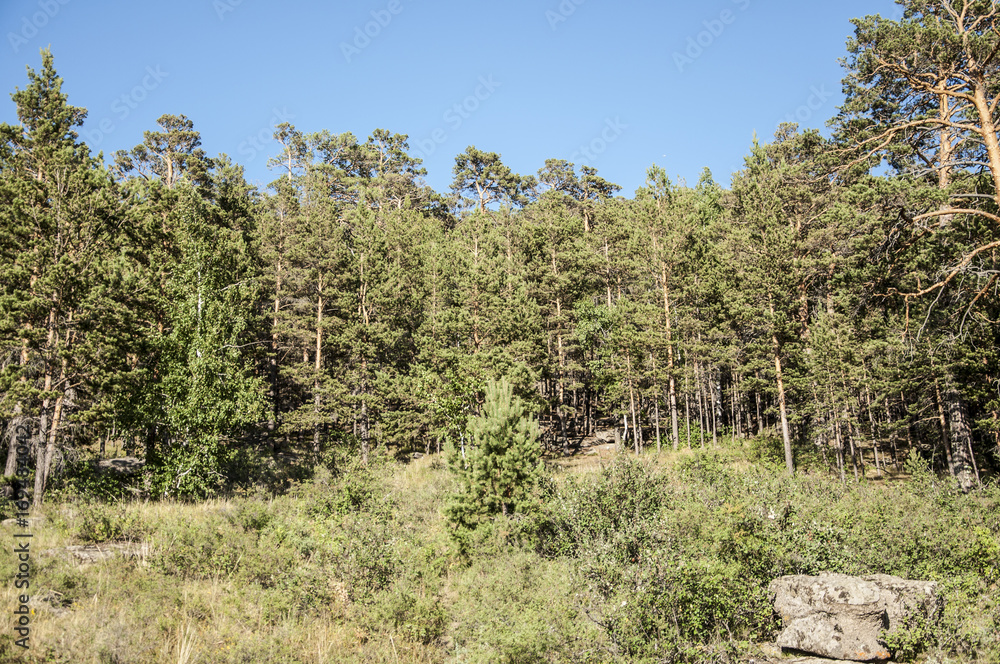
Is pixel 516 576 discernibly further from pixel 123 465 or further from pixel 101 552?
pixel 123 465

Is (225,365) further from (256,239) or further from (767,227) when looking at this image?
(767,227)

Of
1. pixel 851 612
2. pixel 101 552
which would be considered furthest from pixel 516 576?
pixel 101 552

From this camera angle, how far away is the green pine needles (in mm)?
13688

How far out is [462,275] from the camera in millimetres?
31719

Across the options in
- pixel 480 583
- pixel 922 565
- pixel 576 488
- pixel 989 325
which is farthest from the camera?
pixel 989 325

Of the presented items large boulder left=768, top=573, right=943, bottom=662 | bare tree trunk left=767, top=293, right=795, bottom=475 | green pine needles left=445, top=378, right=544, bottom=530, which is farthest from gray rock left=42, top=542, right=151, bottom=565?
bare tree trunk left=767, top=293, right=795, bottom=475

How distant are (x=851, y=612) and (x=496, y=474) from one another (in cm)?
784

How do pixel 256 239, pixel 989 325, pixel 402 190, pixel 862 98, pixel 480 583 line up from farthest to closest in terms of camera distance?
pixel 402 190
pixel 256 239
pixel 862 98
pixel 989 325
pixel 480 583

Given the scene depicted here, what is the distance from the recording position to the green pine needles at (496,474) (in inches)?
539

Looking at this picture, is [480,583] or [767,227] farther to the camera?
[767,227]

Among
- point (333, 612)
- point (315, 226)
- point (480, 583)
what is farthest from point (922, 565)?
point (315, 226)

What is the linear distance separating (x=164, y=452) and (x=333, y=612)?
445 inches

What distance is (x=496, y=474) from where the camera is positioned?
45.3ft

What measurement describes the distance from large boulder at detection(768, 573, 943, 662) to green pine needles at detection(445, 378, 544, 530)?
6.34m
